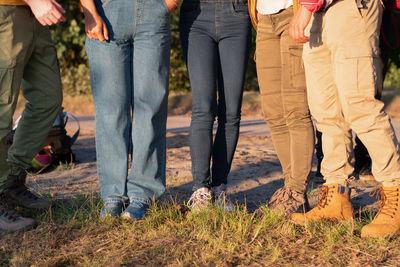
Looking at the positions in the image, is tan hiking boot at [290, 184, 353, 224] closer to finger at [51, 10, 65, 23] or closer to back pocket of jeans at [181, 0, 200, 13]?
back pocket of jeans at [181, 0, 200, 13]

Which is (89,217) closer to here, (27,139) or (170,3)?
(27,139)

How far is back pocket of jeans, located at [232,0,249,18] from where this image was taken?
122 inches

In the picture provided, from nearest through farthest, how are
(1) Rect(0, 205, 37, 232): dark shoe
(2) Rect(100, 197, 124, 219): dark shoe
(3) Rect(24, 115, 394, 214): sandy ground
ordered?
1. (1) Rect(0, 205, 37, 232): dark shoe
2. (2) Rect(100, 197, 124, 219): dark shoe
3. (3) Rect(24, 115, 394, 214): sandy ground

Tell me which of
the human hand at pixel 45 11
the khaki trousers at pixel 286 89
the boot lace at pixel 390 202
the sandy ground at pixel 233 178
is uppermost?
the human hand at pixel 45 11

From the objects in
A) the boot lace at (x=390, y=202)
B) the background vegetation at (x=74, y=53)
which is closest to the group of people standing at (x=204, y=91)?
the boot lace at (x=390, y=202)

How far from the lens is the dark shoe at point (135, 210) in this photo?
2.94 metres

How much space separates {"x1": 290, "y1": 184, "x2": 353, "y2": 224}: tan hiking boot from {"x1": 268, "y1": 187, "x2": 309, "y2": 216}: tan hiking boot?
0.14 meters

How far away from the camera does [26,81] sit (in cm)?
309

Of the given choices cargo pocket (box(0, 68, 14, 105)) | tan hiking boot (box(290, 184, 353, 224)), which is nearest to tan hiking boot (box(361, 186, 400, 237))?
tan hiking boot (box(290, 184, 353, 224))

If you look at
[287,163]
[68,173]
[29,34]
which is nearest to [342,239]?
[287,163]

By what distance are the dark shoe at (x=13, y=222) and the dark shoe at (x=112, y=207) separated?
42 cm

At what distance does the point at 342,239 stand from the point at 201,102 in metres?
1.21

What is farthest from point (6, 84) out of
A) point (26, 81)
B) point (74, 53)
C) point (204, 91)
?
point (74, 53)

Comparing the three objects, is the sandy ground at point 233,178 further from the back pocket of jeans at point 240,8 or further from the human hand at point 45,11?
the human hand at point 45,11
